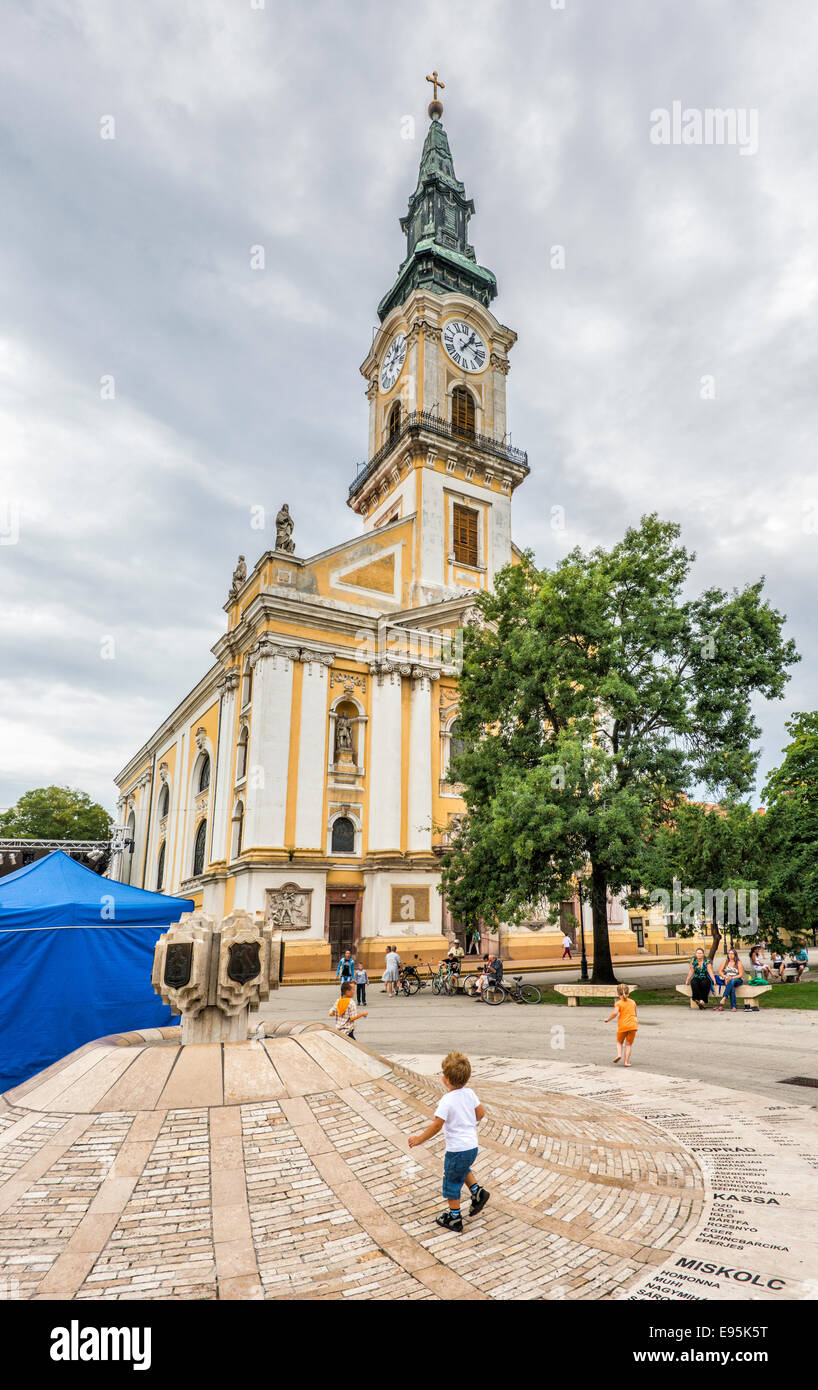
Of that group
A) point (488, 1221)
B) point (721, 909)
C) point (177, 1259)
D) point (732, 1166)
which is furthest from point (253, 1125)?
point (721, 909)

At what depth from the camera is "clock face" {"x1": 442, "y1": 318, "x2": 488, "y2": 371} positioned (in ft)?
130

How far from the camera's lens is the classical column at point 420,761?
31.0 metres

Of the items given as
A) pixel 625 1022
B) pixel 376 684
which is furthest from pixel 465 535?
pixel 625 1022

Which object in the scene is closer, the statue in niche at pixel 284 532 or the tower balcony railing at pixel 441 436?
the statue in niche at pixel 284 532

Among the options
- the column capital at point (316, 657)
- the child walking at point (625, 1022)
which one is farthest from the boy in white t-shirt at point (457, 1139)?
→ the column capital at point (316, 657)

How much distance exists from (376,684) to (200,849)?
549 inches

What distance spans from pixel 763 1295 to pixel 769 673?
21465mm

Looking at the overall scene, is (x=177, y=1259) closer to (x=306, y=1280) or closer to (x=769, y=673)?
(x=306, y=1280)

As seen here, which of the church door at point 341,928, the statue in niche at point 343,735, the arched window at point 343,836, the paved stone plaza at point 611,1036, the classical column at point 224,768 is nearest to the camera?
the paved stone plaza at point 611,1036

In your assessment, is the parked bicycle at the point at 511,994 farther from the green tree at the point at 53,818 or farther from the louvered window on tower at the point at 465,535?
the green tree at the point at 53,818

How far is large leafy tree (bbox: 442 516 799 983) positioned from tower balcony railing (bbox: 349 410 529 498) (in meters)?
14.4

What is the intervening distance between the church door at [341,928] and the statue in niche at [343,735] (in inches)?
239

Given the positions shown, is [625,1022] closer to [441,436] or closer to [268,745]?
[268,745]

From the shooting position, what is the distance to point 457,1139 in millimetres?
5199
